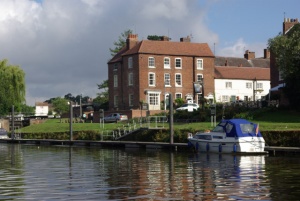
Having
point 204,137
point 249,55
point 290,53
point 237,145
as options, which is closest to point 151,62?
point 249,55

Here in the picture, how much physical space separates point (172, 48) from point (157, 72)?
5.22 m

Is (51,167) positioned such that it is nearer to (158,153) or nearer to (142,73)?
(158,153)

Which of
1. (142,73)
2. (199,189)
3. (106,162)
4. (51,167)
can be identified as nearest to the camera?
(199,189)

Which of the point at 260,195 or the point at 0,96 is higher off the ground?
the point at 0,96

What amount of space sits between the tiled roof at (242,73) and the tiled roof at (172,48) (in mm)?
6421

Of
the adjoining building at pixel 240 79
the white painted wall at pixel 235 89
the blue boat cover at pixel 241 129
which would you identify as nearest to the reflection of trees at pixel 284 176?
the blue boat cover at pixel 241 129

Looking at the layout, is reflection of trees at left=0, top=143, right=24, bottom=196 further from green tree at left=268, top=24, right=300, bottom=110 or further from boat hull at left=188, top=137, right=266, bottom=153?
green tree at left=268, top=24, right=300, bottom=110

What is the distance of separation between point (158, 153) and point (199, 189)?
75.3ft

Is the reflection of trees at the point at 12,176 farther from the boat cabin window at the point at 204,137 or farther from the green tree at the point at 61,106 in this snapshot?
the green tree at the point at 61,106

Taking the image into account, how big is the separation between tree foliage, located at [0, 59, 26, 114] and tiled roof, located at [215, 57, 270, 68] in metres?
36.3

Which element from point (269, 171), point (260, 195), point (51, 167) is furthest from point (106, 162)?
point (260, 195)

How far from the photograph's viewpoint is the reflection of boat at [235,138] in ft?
144

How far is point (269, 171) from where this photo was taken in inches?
1284

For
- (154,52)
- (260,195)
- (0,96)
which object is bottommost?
(260,195)
